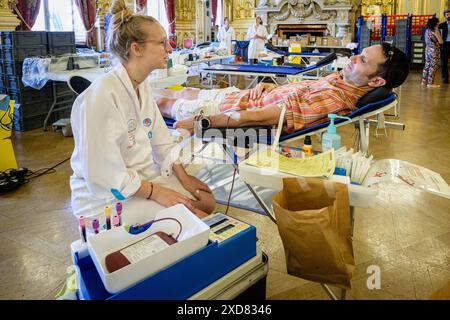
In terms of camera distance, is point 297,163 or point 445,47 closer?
point 297,163

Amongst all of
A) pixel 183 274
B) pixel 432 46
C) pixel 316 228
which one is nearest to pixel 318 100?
pixel 316 228

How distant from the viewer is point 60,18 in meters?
7.61

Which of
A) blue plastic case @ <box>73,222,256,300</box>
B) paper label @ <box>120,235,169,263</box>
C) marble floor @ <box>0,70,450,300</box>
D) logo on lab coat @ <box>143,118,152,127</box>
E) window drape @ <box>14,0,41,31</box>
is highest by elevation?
window drape @ <box>14,0,41,31</box>

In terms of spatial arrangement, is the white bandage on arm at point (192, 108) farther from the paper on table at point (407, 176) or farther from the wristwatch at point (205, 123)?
the paper on table at point (407, 176)

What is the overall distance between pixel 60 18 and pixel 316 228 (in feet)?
26.0

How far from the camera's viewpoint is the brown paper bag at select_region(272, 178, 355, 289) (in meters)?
1.10

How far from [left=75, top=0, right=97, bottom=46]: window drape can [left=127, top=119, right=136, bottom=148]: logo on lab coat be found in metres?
7.22

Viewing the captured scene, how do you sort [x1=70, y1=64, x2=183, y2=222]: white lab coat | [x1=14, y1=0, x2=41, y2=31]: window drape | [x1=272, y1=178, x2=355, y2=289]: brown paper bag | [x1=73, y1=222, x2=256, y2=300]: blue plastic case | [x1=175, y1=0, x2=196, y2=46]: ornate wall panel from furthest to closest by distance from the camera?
1. [x1=175, y1=0, x2=196, y2=46]: ornate wall panel
2. [x1=14, y1=0, x2=41, y2=31]: window drape
3. [x1=70, y1=64, x2=183, y2=222]: white lab coat
4. [x1=272, y1=178, x2=355, y2=289]: brown paper bag
5. [x1=73, y1=222, x2=256, y2=300]: blue plastic case

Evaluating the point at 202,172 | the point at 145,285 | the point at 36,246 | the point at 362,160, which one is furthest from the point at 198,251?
the point at 202,172

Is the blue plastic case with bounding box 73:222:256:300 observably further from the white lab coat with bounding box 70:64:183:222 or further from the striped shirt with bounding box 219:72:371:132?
the striped shirt with bounding box 219:72:371:132

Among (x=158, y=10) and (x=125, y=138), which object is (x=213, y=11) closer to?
(x=158, y=10)

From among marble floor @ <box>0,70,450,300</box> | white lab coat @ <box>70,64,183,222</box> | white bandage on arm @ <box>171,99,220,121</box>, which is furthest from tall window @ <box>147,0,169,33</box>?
white lab coat @ <box>70,64,183,222</box>

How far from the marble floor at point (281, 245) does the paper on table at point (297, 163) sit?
0.57 meters
